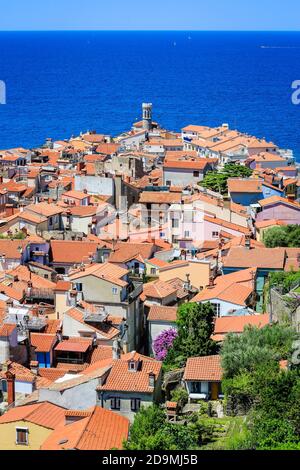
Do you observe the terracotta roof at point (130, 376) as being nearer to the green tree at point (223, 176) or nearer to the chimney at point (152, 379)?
the chimney at point (152, 379)

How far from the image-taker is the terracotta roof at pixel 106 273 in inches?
915

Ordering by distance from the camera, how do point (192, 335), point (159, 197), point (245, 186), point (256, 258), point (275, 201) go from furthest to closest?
point (245, 186)
point (159, 197)
point (275, 201)
point (256, 258)
point (192, 335)

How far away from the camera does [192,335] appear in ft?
68.5

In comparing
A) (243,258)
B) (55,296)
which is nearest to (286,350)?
(55,296)

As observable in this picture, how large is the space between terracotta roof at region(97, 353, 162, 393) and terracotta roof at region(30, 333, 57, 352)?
2916 millimetres

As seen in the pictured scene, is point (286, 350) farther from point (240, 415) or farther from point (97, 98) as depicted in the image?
point (97, 98)

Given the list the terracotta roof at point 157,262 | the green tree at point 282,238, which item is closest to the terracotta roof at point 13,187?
the terracotta roof at point 157,262

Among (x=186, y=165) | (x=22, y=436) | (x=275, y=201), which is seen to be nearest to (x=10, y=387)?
(x=22, y=436)

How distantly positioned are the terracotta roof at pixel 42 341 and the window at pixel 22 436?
6.17 m

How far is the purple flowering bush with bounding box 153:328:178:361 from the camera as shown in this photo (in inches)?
889

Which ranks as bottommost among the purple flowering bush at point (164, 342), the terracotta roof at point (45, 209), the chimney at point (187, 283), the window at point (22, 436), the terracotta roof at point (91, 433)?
the purple flowering bush at point (164, 342)

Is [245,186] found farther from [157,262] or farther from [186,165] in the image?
[157,262]

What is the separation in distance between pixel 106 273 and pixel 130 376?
22.4 ft

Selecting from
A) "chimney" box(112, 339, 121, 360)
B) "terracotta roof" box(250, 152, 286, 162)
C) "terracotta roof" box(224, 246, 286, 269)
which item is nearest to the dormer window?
"chimney" box(112, 339, 121, 360)
